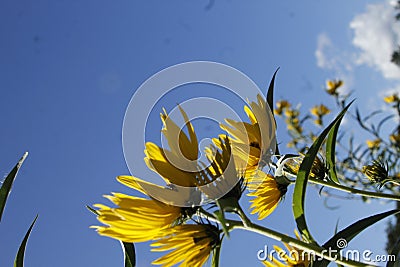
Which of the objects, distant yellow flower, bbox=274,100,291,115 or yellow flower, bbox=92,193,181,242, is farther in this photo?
distant yellow flower, bbox=274,100,291,115

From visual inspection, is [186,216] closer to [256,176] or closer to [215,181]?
[215,181]

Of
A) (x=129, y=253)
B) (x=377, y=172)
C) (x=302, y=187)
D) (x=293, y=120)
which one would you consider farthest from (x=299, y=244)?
(x=293, y=120)

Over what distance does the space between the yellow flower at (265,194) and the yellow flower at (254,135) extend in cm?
3

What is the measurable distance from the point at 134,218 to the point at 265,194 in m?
0.21

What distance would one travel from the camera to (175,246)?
0.40 metres

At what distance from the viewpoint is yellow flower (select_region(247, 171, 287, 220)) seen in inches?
→ 21.6

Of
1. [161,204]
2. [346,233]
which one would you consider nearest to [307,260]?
[346,233]

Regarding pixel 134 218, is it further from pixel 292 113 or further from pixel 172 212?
pixel 292 113

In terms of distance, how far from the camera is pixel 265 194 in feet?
1.81

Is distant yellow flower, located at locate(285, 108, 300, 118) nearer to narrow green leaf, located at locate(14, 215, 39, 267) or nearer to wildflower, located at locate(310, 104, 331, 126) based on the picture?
wildflower, located at locate(310, 104, 331, 126)

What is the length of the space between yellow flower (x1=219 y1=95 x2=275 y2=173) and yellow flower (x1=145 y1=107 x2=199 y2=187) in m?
0.07

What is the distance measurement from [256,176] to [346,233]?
0.14 metres

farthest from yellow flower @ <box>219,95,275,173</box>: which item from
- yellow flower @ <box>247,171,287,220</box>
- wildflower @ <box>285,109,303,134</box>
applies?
wildflower @ <box>285,109,303,134</box>

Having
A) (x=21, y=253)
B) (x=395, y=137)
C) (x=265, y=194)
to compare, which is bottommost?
(x=21, y=253)
